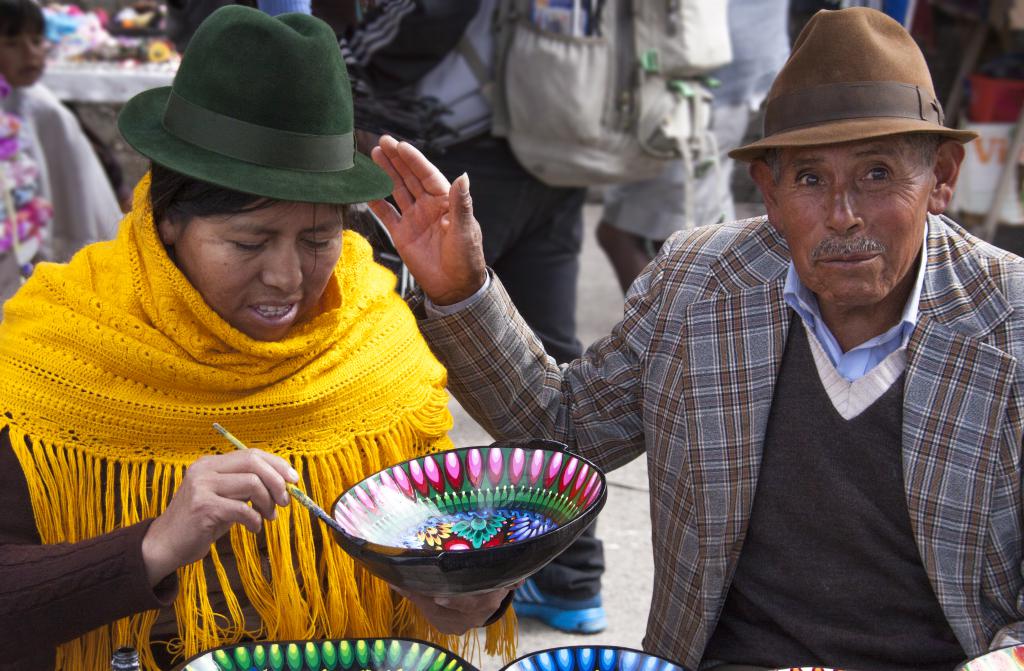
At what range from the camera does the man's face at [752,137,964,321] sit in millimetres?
1799

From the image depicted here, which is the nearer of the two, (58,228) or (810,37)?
(810,37)

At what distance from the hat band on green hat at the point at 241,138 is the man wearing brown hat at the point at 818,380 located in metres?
0.30

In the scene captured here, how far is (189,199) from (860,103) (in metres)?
0.95

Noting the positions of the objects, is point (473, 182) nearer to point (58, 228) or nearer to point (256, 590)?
point (256, 590)

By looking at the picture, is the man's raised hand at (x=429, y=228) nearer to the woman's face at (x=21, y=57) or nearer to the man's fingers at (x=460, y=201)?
the man's fingers at (x=460, y=201)

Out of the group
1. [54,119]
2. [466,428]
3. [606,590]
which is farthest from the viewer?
[54,119]

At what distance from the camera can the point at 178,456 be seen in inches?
70.8

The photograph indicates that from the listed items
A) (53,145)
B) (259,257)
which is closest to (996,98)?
(53,145)

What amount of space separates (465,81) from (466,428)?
63.2 inches

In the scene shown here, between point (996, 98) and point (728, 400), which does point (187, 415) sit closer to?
point (728, 400)

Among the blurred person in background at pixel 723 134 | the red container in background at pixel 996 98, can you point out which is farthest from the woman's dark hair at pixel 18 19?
the red container in background at pixel 996 98

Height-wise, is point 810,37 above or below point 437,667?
above

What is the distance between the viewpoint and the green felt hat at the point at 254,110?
1624 mm

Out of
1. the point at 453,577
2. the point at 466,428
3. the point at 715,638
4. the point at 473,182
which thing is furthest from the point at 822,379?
the point at 466,428
